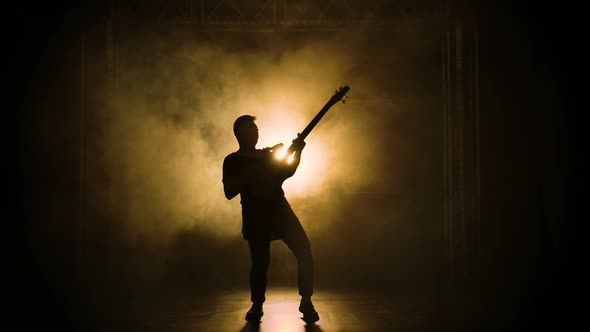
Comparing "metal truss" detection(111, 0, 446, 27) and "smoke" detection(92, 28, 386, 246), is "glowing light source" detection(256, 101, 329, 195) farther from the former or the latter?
"metal truss" detection(111, 0, 446, 27)

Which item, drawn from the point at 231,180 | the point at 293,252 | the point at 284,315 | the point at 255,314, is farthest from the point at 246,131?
the point at 284,315

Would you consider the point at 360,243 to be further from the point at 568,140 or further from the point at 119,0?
the point at 119,0

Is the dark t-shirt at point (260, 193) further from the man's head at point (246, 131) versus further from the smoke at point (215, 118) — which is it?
the smoke at point (215, 118)

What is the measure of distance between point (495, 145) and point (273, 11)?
10.2 feet

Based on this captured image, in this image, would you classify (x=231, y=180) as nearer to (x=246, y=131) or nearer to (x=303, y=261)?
(x=246, y=131)

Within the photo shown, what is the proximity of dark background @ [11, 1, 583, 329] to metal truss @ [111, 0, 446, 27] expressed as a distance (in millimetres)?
614

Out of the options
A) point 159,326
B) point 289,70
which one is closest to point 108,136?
point 289,70

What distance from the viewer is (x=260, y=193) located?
443 cm

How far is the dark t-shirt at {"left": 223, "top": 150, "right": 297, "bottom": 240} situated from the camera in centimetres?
441

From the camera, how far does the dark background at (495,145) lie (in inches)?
241

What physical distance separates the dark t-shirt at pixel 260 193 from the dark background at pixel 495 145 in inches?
85.7

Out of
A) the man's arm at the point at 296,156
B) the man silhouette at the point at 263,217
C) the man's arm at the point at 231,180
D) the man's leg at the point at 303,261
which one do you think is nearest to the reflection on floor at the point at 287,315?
the man's leg at the point at 303,261

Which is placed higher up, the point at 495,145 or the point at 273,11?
the point at 273,11

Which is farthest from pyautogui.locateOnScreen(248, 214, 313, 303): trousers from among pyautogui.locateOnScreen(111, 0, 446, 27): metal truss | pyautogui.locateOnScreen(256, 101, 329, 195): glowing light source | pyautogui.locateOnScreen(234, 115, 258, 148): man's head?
pyautogui.locateOnScreen(256, 101, 329, 195): glowing light source
